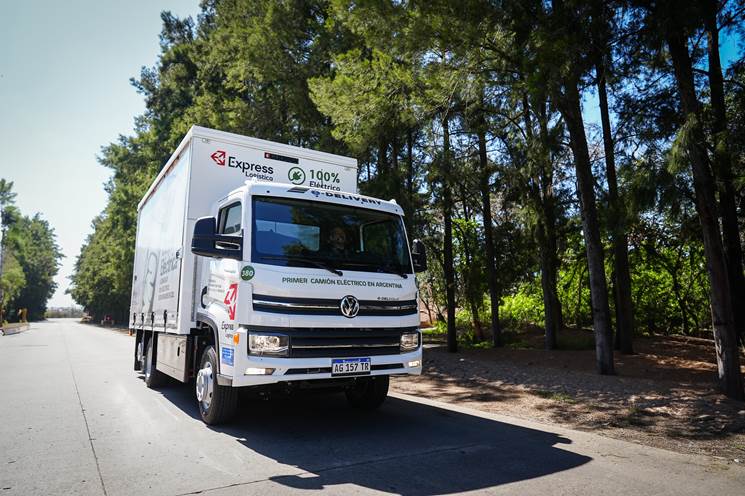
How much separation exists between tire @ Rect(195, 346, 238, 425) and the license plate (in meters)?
1.43

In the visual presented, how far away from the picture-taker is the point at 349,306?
5.63 m

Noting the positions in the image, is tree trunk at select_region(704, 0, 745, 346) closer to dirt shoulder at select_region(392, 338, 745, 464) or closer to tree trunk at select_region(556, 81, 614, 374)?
dirt shoulder at select_region(392, 338, 745, 464)

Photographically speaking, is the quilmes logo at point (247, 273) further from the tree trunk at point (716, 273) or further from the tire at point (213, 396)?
the tree trunk at point (716, 273)

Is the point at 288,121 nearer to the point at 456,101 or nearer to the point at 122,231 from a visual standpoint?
the point at 456,101

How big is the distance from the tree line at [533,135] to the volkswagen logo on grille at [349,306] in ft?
17.2

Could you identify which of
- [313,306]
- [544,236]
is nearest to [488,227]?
[544,236]

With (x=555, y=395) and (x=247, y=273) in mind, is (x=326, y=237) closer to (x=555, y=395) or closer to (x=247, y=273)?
(x=247, y=273)

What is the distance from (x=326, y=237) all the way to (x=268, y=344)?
149 centimetres

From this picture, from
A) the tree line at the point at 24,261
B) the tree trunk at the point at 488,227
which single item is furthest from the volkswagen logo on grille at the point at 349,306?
the tree line at the point at 24,261

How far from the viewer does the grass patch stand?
830 centimetres

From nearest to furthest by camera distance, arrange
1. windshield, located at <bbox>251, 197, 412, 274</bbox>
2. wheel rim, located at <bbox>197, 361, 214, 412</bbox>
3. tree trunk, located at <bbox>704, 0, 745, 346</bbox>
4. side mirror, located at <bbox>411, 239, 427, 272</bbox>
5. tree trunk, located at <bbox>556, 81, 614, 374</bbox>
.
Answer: windshield, located at <bbox>251, 197, 412, 274</bbox>, wheel rim, located at <bbox>197, 361, 214, 412</bbox>, side mirror, located at <bbox>411, 239, 427, 272</bbox>, tree trunk, located at <bbox>704, 0, 745, 346</bbox>, tree trunk, located at <bbox>556, 81, 614, 374</bbox>

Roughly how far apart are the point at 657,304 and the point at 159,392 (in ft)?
51.9

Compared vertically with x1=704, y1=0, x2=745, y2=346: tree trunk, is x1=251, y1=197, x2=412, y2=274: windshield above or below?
below

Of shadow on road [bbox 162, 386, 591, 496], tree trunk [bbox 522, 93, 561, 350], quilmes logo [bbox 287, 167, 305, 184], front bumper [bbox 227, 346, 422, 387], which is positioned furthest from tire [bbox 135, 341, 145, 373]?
tree trunk [bbox 522, 93, 561, 350]
